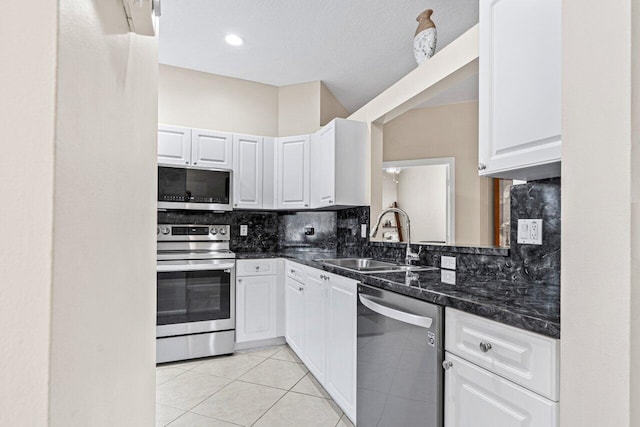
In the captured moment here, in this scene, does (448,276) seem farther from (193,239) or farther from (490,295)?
(193,239)

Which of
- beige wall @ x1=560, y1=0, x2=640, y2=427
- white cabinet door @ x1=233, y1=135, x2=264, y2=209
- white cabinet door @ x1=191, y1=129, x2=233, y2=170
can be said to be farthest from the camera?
white cabinet door @ x1=233, y1=135, x2=264, y2=209

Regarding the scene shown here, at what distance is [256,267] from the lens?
308cm

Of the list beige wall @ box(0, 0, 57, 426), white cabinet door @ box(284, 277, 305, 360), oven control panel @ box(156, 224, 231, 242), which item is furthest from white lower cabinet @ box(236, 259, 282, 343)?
beige wall @ box(0, 0, 57, 426)

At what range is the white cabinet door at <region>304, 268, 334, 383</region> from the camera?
2.27 meters

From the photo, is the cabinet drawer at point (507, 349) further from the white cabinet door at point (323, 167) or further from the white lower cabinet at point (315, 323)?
the white cabinet door at point (323, 167)

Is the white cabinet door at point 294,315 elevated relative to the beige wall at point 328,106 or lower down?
lower down

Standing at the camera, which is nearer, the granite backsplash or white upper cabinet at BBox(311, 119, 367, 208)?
the granite backsplash

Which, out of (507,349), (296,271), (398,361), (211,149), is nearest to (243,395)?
(296,271)

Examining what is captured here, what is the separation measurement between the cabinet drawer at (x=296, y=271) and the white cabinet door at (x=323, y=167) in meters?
0.60

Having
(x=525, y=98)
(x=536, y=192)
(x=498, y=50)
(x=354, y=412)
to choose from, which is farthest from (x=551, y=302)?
(x=354, y=412)

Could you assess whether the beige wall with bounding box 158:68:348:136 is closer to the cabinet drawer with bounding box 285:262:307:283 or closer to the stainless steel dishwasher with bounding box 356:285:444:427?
the cabinet drawer with bounding box 285:262:307:283

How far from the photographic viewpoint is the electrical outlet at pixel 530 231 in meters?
1.47

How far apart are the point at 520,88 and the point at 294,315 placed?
2308 mm

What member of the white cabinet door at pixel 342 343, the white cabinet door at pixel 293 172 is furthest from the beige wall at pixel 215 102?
the white cabinet door at pixel 342 343
